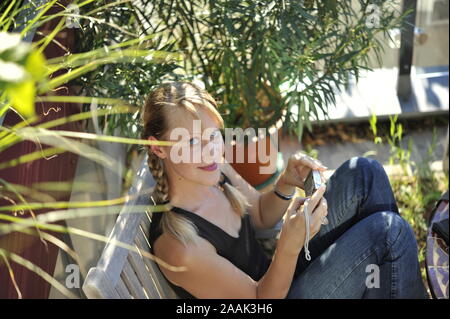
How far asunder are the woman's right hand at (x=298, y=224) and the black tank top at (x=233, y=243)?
0.23 meters

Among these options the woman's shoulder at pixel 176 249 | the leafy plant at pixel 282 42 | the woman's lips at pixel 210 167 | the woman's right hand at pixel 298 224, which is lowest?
the woman's shoulder at pixel 176 249

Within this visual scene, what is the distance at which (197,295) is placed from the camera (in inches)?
66.6

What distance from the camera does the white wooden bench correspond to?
4.53 feet

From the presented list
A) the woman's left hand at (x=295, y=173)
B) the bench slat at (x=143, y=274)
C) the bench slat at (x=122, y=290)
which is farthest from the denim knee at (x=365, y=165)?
the bench slat at (x=122, y=290)

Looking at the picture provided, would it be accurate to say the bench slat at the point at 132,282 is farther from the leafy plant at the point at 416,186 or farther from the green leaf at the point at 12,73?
the leafy plant at the point at 416,186

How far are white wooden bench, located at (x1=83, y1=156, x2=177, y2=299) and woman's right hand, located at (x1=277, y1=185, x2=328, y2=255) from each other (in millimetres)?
370

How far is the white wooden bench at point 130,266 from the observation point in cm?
138

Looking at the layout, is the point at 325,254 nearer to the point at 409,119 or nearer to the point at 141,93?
the point at 141,93

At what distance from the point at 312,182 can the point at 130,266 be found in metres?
0.61

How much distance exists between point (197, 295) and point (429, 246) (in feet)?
2.72

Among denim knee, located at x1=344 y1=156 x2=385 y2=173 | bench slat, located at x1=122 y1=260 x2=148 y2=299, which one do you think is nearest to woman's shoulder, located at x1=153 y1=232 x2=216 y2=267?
bench slat, located at x1=122 y1=260 x2=148 y2=299

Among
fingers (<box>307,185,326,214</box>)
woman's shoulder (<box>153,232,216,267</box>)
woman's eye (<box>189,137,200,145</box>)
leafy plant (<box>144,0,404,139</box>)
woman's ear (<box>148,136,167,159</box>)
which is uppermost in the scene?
leafy plant (<box>144,0,404,139</box>)

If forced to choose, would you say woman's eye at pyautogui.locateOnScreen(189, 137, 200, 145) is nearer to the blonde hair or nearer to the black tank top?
the blonde hair
